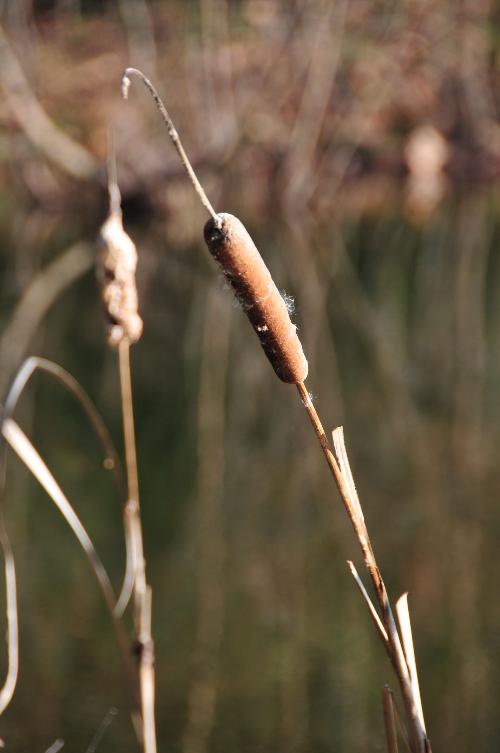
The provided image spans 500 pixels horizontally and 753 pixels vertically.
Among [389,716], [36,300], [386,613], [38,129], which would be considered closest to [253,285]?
[386,613]

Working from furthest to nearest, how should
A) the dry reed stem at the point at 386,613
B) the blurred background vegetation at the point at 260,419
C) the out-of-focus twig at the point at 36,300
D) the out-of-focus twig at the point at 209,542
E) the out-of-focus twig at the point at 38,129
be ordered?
the out-of-focus twig at the point at 38,129 → the out-of-focus twig at the point at 36,300 → the blurred background vegetation at the point at 260,419 → the out-of-focus twig at the point at 209,542 → the dry reed stem at the point at 386,613

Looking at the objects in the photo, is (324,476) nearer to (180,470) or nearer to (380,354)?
(180,470)

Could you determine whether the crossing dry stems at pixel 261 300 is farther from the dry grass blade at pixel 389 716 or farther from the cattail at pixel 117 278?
the cattail at pixel 117 278

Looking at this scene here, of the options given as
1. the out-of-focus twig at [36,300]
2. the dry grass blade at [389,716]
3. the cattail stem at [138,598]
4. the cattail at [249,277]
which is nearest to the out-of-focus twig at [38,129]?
the out-of-focus twig at [36,300]

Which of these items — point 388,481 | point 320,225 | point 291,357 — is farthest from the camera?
point 320,225

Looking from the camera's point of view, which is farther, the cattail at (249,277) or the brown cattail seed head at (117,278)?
the brown cattail seed head at (117,278)

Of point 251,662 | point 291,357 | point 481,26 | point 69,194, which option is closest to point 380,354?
point 251,662

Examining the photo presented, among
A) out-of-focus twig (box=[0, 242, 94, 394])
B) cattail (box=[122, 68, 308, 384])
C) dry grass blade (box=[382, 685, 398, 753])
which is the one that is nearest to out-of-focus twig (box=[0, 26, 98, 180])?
out-of-focus twig (box=[0, 242, 94, 394])
